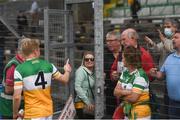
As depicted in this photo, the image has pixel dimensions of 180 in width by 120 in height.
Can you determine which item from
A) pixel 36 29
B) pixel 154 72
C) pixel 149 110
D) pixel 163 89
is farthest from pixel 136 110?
pixel 36 29

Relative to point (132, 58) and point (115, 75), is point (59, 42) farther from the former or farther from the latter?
point (132, 58)

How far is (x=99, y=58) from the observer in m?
5.90

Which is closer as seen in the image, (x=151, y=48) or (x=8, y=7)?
(x=151, y=48)

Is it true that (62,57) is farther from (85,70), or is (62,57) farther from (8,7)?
(8,7)

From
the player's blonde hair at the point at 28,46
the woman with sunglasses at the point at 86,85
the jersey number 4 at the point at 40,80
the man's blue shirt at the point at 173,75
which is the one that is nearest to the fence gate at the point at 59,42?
the woman with sunglasses at the point at 86,85

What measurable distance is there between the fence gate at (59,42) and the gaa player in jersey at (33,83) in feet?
2.85

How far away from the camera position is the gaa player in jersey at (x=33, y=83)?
209 inches

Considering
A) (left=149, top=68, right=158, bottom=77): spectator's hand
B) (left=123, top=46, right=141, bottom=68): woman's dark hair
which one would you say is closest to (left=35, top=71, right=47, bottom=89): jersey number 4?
(left=123, top=46, right=141, bottom=68): woman's dark hair

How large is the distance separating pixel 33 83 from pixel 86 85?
3.50 ft

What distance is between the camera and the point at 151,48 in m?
6.27

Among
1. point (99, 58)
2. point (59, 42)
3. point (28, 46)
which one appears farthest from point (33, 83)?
point (59, 42)

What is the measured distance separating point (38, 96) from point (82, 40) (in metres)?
3.26

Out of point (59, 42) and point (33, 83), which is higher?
point (59, 42)

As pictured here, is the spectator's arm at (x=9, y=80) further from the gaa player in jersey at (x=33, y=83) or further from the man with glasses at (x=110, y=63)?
the man with glasses at (x=110, y=63)
